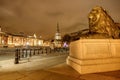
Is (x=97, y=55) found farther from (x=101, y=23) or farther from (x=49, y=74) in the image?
(x=49, y=74)

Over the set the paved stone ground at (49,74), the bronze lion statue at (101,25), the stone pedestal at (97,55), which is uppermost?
the bronze lion statue at (101,25)

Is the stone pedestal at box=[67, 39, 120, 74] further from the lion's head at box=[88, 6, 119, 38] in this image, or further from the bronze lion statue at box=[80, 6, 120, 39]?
the lion's head at box=[88, 6, 119, 38]

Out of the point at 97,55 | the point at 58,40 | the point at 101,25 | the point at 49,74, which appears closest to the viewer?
the point at 49,74

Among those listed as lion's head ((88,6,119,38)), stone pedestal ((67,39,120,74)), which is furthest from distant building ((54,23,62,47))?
stone pedestal ((67,39,120,74))

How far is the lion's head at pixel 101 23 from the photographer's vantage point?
25.8ft

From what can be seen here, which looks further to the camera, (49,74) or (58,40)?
(58,40)

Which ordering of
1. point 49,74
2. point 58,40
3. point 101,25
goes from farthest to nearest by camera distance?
point 58,40, point 101,25, point 49,74

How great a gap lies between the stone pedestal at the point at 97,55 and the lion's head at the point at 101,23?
82cm

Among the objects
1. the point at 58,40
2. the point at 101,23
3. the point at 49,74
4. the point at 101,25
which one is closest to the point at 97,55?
the point at 101,25

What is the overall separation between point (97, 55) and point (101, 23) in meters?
2.07

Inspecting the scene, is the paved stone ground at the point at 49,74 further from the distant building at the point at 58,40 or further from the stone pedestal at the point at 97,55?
the distant building at the point at 58,40

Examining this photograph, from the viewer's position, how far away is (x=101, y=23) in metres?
7.94

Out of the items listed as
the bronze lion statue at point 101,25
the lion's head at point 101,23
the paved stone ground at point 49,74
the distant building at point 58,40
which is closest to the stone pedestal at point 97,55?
the paved stone ground at point 49,74

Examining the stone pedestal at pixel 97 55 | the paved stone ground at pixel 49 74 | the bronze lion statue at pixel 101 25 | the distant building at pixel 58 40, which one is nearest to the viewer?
the paved stone ground at pixel 49 74
